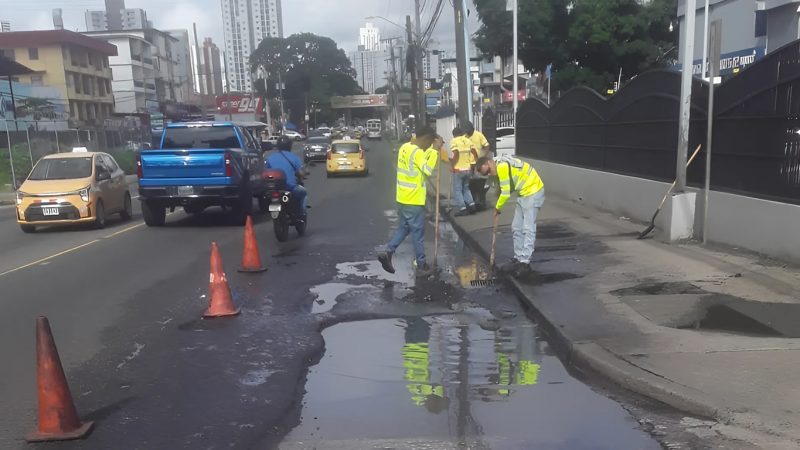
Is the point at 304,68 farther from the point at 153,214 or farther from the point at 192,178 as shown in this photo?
the point at 192,178

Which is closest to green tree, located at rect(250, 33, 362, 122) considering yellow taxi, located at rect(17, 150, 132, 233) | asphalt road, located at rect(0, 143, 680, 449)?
yellow taxi, located at rect(17, 150, 132, 233)

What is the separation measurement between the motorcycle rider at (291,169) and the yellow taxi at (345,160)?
55.9ft

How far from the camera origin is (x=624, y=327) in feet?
20.3

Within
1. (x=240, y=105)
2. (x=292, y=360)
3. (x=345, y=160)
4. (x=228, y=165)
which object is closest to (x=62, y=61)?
(x=240, y=105)

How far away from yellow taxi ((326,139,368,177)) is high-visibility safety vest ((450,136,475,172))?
15.8 metres

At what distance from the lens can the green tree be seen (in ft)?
376

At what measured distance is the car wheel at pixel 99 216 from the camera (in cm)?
1487

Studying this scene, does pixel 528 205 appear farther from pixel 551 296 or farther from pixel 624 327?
pixel 624 327

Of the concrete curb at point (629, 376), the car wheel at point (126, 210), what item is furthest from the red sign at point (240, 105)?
the concrete curb at point (629, 376)

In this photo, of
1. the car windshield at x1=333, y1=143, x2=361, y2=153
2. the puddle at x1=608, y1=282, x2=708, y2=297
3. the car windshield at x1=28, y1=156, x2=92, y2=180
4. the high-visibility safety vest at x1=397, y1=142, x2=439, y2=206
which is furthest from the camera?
the car windshield at x1=333, y1=143, x2=361, y2=153

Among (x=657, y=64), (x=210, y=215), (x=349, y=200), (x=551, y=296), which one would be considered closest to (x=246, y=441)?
(x=551, y=296)

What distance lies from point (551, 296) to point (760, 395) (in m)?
3.03

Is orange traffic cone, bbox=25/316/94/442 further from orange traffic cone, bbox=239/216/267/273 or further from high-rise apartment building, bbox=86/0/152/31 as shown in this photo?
high-rise apartment building, bbox=86/0/152/31

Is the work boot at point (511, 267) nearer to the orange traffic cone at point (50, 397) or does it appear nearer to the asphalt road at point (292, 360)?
the asphalt road at point (292, 360)
